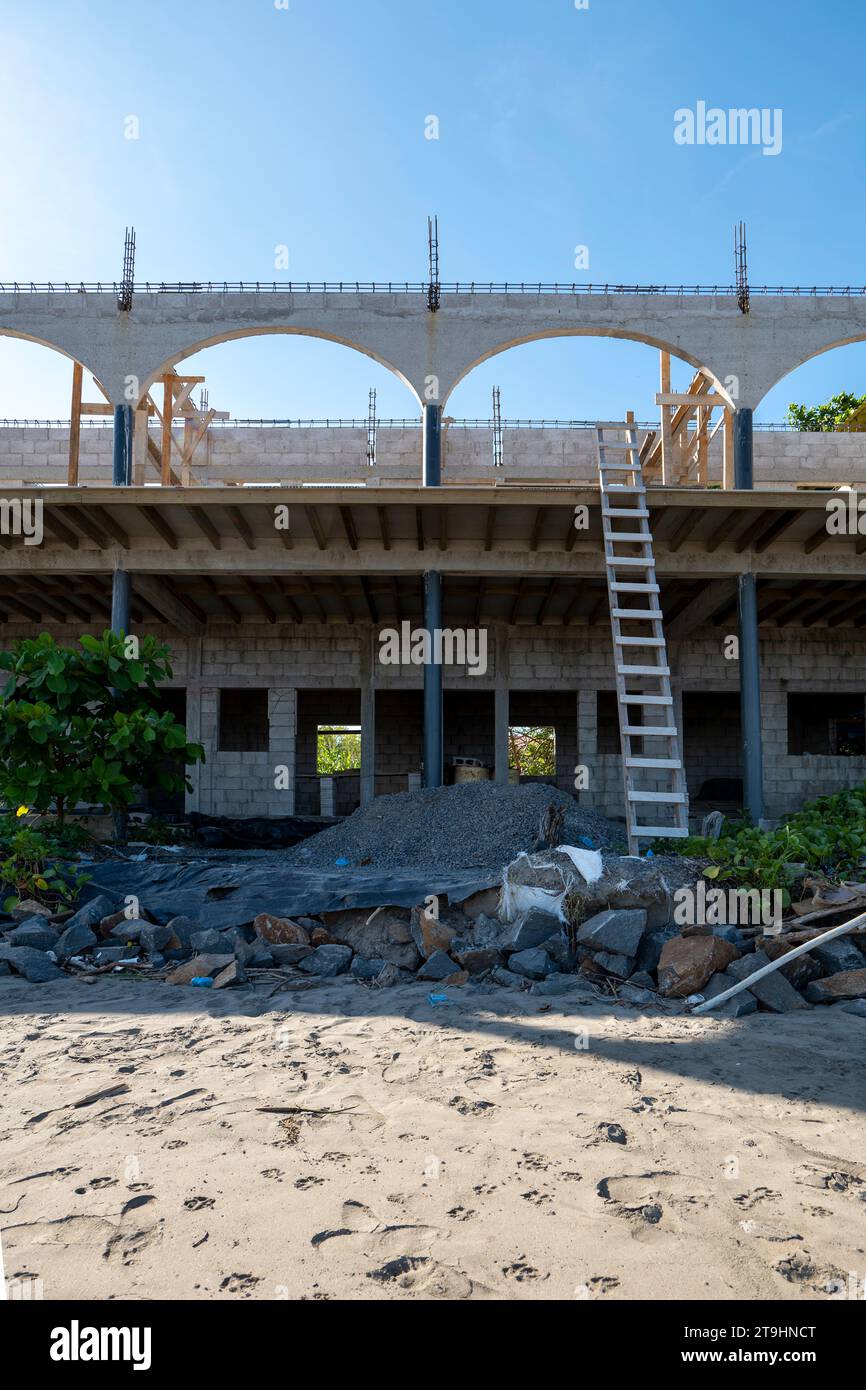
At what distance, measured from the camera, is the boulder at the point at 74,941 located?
18.7 ft

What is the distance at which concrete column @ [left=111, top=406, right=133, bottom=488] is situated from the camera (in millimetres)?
11734

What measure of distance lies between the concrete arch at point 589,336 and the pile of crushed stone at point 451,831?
584 centimetres

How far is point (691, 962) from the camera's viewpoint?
495 cm

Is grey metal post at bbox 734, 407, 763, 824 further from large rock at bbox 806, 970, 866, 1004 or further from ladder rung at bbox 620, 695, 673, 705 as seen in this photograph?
large rock at bbox 806, 970, 866, 1004

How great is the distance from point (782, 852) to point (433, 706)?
5.41 metres

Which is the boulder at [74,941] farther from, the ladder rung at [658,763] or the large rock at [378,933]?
the ladder rung at [658,763]

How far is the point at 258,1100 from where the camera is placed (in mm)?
3295

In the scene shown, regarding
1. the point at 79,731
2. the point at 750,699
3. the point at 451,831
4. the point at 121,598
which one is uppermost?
the point at 121,598

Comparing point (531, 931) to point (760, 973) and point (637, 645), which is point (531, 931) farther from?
point (637, 645)

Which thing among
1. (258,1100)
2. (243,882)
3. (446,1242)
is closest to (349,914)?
(243,882)

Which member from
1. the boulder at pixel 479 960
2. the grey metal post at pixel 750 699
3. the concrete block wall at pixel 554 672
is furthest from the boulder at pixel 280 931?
the concrete block wall at pixel 554 672

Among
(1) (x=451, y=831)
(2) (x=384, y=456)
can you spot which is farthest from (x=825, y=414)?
(1) (x=451, y=831)
